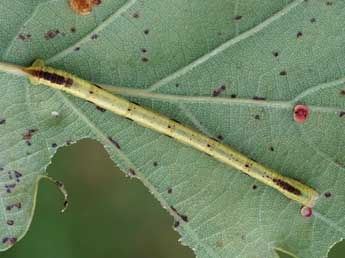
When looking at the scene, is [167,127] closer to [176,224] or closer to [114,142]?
[114,142]

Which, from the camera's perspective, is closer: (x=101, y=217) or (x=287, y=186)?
(x=287, y=186)

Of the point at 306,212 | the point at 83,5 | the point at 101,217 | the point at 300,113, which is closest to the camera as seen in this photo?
the point at 83,5

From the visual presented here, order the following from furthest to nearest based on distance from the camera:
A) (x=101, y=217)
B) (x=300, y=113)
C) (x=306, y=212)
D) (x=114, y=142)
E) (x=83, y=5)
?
(x=101, y=217)
(x=306, y=212)
(x=114, y=142)
(x=300, y=113)
(x=83, y=5)

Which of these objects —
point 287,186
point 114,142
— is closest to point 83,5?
point 114,142

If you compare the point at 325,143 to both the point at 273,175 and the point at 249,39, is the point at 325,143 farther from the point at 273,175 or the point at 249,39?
the point at 249,39

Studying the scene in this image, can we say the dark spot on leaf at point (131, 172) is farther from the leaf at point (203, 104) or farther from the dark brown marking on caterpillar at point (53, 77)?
the dark brown marking on caterpillar at point (53, 77)

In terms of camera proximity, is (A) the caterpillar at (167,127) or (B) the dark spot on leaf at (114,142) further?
(B) the dark spot on leaf at (114,142)

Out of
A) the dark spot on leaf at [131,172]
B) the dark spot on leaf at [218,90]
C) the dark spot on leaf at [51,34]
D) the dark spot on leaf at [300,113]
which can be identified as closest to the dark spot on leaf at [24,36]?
the dark spot on leaf at [51,34]

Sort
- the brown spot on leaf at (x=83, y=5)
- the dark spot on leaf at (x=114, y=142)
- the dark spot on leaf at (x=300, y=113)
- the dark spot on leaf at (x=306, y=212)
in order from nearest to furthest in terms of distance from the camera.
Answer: the brown spot on leaf at (x=83, y=5), the dark spot on leaf at (x=300, y=113), the dark spot on leaf at (x=114, y=142), the dark spot on leaf at (x=306, y=212)
